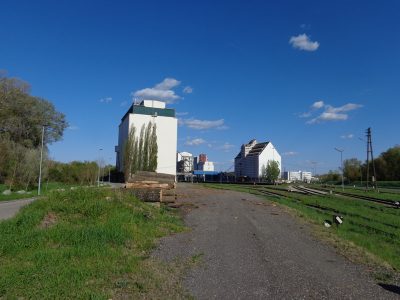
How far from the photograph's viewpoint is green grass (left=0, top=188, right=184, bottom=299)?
689cm

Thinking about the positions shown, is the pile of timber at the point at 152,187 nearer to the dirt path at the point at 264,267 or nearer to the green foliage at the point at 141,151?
the dirt path at the point at 264,267

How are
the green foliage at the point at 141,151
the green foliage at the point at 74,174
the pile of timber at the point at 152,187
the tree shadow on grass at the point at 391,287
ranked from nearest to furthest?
the tree shadow on grass at the point at 391,287
the pile of timber at the point at 152,187
the green foliage at the point at 74,174
the green foliage at the point at 141,151

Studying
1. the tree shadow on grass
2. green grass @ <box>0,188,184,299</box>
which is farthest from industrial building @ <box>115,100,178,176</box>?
the tree shadow on grass

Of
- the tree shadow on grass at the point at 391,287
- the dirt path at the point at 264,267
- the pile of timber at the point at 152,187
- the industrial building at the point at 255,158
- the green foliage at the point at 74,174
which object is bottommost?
the tree shadow on grass at the point at 391,287

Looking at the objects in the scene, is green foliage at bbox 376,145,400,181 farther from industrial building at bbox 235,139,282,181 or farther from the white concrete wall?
the white concrete wall

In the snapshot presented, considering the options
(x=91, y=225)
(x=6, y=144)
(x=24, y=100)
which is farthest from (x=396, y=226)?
(x=24, y=100)

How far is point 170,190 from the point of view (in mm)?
22438

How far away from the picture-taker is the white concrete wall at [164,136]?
9769 cm

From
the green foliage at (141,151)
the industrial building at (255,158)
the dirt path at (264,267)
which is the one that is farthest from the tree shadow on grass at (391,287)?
→ the industrial building at (255,158)

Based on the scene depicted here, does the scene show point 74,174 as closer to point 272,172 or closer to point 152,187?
point 152,187

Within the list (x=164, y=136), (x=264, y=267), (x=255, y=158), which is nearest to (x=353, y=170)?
(x=255, y=158)

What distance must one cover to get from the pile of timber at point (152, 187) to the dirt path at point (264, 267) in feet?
18.6

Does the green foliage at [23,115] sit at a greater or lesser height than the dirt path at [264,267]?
greater

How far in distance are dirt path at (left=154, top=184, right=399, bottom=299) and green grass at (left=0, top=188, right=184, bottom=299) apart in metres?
0.75
